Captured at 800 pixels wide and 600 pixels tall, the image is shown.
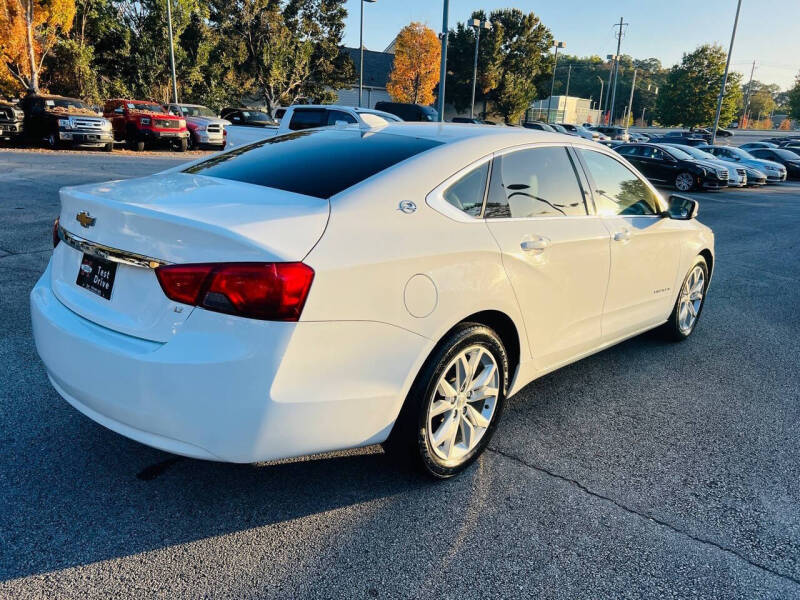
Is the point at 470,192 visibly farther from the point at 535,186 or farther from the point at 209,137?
the point at 209,137

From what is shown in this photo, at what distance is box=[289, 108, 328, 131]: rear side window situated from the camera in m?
14.4

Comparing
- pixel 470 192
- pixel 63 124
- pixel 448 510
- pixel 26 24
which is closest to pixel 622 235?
pixel 470 192

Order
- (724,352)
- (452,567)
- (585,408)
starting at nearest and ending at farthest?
(452,567) < (585,408) < (724,352)

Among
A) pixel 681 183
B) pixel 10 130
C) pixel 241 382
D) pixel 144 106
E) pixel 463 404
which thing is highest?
pixel 144 106

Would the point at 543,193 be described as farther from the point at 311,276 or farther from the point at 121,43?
the point at 121,43

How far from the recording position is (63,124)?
18.4 m

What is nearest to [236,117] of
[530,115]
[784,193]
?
[784,193]

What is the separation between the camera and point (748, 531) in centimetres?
268

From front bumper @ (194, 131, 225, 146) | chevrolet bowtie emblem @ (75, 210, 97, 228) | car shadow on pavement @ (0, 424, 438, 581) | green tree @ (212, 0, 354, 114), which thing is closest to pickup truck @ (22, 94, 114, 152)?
front bumper @ (194, 131, 225, 146)

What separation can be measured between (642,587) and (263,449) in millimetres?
1534

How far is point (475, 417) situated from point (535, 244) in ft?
3.05

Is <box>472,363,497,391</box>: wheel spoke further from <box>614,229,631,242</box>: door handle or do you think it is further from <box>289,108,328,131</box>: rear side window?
<box>289,108,328,131</box>: rear side window

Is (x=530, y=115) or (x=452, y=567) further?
(x=530, y=115)

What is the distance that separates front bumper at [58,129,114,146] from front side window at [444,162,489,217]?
62.4 ft
